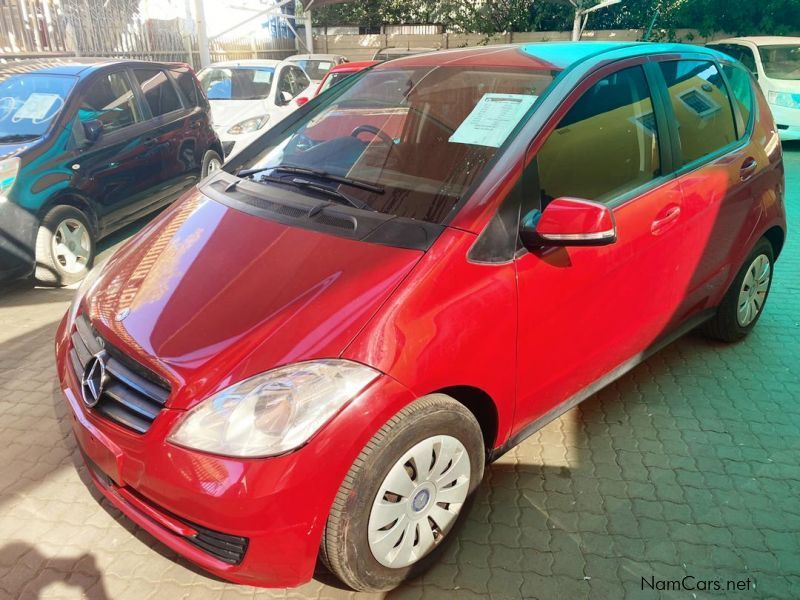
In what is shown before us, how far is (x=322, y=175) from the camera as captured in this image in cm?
263

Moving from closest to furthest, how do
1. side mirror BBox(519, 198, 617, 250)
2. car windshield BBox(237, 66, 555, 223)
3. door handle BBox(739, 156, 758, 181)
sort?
side mirror BBox(519, 198, 617, 250), car windshield BBox(237, 66, 555, 223), door handle BBox(739, 156, 758, 181)

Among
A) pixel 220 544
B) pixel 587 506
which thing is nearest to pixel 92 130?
pixel 220 544

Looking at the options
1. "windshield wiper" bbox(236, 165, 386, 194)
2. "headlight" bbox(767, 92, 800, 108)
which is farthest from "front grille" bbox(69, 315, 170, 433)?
"headlight" bbox(767, 92, 800, 108)

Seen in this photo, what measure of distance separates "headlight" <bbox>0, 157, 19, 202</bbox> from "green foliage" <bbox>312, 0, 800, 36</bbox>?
58.3 feet

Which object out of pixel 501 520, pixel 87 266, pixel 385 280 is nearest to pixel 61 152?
pixel 87 266

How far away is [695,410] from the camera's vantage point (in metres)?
3.26

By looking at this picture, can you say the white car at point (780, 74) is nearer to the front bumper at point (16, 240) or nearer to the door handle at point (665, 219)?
the door handle at point (665, 219)

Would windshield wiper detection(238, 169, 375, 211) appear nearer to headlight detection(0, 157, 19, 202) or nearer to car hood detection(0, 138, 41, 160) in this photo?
headlight detection(0, 157, 19, 202)

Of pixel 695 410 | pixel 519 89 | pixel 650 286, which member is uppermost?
pixel 519 89

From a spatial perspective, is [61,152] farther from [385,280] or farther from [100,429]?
[385,280]

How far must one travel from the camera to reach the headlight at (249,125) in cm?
880

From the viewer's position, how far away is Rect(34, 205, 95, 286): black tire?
4812 mm

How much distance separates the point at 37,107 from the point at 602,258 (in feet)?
16.2

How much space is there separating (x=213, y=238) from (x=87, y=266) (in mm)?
3395
